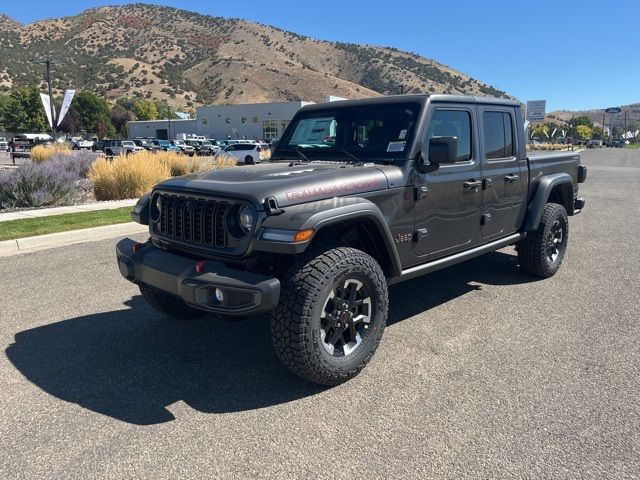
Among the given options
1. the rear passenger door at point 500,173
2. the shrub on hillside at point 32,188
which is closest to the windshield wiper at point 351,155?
the rear passenger door at point 500,173

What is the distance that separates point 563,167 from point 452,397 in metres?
4.11

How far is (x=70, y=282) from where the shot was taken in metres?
5.80

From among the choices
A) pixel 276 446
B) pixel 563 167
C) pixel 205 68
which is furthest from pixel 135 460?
pixel 205 68

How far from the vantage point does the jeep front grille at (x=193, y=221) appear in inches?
133

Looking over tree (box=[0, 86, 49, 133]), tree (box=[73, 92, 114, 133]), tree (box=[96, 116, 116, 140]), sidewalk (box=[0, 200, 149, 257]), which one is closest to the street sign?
sidewalk (box=[0, 200, 149, 257])

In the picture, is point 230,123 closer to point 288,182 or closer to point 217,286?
point 288,182

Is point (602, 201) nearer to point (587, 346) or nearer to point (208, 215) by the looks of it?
point (587, 346)

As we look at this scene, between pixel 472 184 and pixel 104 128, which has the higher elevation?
pixel 104 128

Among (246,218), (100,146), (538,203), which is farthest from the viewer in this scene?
(100,146)

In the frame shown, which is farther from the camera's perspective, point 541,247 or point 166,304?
point 541,247

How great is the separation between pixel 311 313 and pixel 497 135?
9.90 feet

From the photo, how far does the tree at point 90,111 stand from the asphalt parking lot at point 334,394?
264 ft

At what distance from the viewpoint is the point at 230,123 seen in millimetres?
77250

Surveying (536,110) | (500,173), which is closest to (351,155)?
(500,173)
